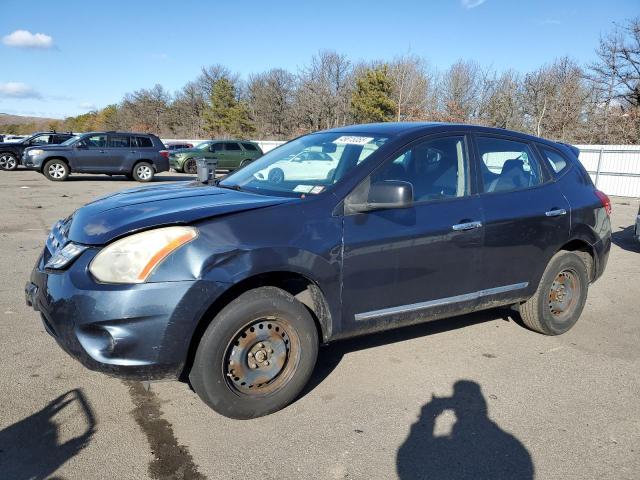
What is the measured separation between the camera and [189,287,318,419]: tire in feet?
9.41

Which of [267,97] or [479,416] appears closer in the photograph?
[479,416]

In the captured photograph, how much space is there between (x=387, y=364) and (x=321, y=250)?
1276 mm

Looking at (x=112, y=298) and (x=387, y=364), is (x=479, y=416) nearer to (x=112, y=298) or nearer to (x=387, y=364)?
(x=387, y=364)

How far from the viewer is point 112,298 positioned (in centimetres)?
266

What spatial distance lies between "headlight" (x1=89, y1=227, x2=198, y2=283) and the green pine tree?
137 feet

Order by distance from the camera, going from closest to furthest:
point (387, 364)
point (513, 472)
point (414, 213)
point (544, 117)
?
point (513, 472), point (414, 213), point (387, 364), point (544, 117)

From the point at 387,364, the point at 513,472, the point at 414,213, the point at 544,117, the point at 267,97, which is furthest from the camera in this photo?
the point at 267,97

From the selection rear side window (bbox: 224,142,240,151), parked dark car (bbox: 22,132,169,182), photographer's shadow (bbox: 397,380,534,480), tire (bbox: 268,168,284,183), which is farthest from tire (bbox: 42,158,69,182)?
photographer's shadow (bbox: 397,380,534,480)

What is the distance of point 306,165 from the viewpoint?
12.8 feet

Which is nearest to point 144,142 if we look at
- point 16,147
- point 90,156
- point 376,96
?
point 90,156

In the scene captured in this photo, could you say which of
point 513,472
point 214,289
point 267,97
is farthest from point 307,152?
point 267,97

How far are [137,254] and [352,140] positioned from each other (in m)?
1.85

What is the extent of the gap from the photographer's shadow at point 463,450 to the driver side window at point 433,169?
57.2 inches

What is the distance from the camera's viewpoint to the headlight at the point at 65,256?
2854 millimetres
